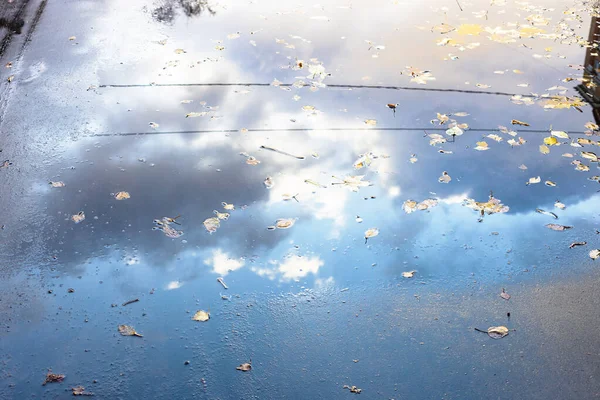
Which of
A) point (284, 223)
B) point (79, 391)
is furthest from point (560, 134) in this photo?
point (79, 391)

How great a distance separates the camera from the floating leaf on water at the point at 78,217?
14.1 feet

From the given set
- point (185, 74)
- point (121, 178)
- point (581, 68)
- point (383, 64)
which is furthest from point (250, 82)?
point (581, 68)

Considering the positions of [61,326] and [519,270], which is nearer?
[61,326]

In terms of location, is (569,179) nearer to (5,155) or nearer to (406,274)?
(406,274)

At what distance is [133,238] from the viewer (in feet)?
13.5

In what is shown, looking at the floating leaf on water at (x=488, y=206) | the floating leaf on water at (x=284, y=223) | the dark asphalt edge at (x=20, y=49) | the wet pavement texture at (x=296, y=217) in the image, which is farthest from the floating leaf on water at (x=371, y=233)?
the dark asphalt edge at (x=20, y=49)

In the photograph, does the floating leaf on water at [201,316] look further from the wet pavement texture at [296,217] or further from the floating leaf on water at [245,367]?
the floating leaf on water at [245,367]

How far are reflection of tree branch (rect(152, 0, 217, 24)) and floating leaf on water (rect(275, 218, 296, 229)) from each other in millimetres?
5356

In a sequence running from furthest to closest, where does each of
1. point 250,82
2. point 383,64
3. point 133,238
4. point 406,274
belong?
point 383,64 → point 250,82 → point 133,238 → point 406,274

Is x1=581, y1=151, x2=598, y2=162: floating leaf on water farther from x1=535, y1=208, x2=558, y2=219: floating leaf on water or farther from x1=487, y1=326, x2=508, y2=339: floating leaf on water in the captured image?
x1=487, y1=326, x2=508, y2=339: floating leaf on water

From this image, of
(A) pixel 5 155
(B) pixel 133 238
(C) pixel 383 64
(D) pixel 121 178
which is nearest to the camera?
(B) pixel 133 238

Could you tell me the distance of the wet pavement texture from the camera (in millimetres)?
3213

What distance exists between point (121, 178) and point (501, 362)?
11.5 feet

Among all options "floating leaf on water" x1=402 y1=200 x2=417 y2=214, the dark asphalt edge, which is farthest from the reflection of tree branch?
"floating leaf on water" x1=402 y1=200 x2=417 y2=214
